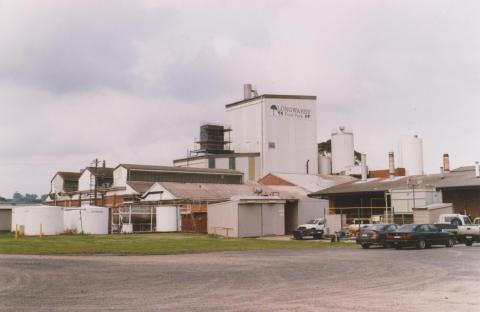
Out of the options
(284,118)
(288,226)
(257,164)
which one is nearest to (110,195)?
(257,164)

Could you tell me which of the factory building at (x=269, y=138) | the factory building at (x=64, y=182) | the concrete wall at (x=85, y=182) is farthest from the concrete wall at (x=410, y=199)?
the factory building at (x=64, y=182)

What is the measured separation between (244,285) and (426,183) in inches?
1746

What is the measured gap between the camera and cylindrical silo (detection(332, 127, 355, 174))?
327ft

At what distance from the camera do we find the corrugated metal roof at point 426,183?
51.5m

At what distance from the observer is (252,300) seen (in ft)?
42.7

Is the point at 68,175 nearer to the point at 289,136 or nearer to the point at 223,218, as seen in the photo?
the point at 289,136

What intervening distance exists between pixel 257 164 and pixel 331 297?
7977cm

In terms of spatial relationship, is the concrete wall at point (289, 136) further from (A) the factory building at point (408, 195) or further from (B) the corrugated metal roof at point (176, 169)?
(A) the factory building at point (408, 195)

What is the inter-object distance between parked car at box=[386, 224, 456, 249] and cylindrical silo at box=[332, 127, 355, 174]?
6576 centimetres

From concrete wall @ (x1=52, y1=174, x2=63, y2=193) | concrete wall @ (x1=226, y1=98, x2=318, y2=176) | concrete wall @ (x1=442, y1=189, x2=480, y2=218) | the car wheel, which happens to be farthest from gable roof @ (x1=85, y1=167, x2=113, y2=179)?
the car wheel

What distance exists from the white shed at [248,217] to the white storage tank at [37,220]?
14178mm

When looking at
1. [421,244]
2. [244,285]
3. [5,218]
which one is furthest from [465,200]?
[5,218]

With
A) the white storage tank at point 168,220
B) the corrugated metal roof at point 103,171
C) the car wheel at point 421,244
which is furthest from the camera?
the corrugated metal roof at point 103,171

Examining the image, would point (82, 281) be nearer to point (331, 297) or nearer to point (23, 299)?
point (23, 299)
